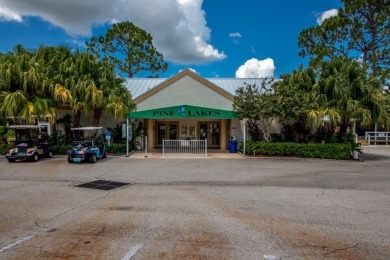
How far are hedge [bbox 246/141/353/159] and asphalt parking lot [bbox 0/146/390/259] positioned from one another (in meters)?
4.86

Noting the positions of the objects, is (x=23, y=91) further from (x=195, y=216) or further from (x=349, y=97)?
(x=349, y=97)

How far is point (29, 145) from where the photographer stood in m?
14.7

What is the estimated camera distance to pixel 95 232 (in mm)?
4969

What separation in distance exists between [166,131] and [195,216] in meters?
17.0

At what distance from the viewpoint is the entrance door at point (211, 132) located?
2231 centimetres

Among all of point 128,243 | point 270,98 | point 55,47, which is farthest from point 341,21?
point 128,243

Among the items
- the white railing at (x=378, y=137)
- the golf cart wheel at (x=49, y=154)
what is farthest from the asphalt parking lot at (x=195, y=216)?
the white railing at (x=378, y=137)

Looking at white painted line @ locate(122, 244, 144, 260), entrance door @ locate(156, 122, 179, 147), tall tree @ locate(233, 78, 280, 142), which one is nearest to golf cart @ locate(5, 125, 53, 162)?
entrance door @ locate(156, 122, 179, 147)

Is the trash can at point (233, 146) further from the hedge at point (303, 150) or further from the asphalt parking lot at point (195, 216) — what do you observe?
the asphalt parking lot at point (195, 216)

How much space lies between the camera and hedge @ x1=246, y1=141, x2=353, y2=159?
16172 mm

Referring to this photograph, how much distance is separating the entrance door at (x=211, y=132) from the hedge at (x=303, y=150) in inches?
206

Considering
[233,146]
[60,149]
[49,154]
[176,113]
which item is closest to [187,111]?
[176,113]

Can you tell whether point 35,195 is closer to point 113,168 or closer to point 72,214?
point 72,214

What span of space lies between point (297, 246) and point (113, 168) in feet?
32.3
